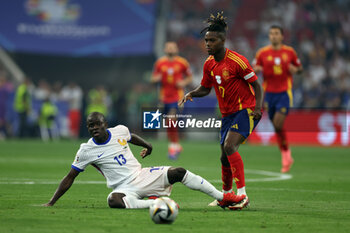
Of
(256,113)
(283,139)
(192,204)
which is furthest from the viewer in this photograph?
(283,139)

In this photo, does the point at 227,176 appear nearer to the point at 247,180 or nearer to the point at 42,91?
the point at 247,180

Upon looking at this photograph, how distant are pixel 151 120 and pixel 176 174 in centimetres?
536

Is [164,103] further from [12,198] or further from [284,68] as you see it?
[12,198]

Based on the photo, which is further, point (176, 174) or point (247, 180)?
point (247, 180)

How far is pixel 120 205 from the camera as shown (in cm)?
742

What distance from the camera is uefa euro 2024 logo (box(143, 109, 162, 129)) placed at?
40.2ft

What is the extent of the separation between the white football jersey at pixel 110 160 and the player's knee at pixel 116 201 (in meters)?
0.18

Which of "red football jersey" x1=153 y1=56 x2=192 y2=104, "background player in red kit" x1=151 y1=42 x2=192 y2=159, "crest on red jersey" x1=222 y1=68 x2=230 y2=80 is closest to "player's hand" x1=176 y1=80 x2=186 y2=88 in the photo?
"background player in red kit" x1=151 y1=42 x2=192 y2=159

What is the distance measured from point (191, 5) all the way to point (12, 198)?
72.1 feet

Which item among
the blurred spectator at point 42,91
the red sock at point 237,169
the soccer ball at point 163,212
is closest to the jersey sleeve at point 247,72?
the red sock at point 237,169

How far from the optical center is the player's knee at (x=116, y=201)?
24.3 ft

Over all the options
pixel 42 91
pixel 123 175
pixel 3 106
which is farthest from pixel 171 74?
pixel 3 106

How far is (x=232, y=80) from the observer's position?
8180 millimetres

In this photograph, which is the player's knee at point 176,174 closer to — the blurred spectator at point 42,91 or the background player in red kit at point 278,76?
the background player in red kit at point 278,76
